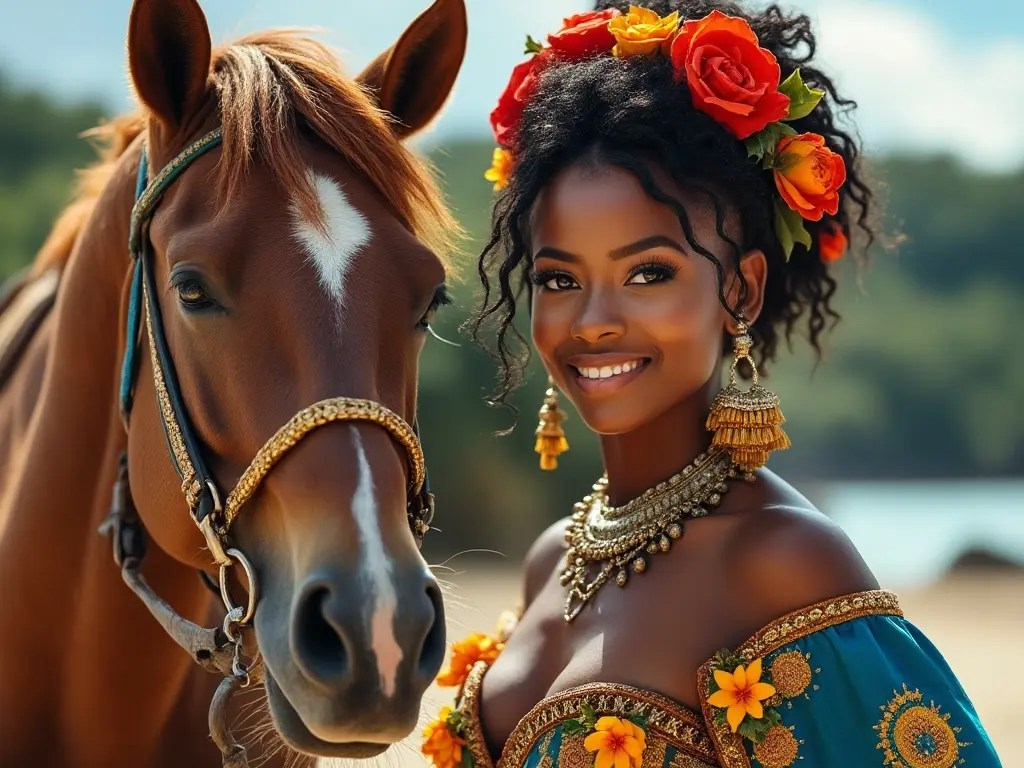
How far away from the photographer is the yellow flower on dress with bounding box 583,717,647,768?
1775 millimetres

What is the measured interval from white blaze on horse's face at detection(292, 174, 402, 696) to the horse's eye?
0.17 meters

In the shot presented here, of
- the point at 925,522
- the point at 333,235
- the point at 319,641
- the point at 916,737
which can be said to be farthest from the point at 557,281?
the point at 925,522

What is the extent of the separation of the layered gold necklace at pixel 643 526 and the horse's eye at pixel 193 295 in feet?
2.77

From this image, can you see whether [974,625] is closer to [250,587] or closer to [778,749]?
[778,749]

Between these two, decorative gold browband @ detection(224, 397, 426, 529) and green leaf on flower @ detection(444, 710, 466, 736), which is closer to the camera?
decorative gold browband @ detection(224, 397, 426, 529)

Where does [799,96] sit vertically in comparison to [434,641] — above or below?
above

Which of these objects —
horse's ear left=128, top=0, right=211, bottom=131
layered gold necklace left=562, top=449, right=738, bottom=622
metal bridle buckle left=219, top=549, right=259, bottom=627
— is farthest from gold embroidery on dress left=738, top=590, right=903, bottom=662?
horse's ear left=128, top=0, right=211, bottom=131

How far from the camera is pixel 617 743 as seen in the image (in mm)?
1786

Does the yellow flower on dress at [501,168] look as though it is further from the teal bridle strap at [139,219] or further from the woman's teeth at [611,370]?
the teal bridle strap at [139,219]

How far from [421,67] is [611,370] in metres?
0.67

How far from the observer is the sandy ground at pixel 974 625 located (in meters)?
6.29

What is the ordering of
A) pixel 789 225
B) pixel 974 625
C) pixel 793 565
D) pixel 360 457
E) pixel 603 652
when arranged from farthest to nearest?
pixel 974 625 < pixel 789 225 < pixel 603 652 < pixel 793 565 < pixel 360 457

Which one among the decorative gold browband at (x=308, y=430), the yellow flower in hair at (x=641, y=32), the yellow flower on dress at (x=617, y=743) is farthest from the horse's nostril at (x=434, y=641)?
the yellow flower in hair at (x=641, y=32)

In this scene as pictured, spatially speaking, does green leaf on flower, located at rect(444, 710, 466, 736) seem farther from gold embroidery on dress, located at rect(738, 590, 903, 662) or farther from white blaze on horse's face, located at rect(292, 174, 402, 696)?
white blaze on horse's face, located at rect(292, 174, 402, 696)
